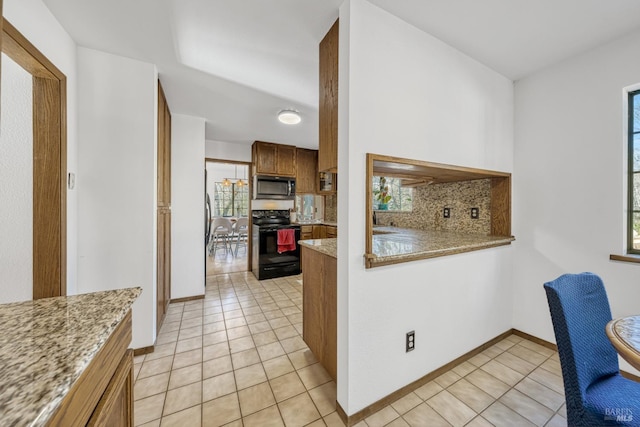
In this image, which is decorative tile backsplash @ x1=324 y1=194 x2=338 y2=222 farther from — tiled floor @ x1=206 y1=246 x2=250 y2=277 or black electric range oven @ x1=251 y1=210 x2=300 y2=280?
tiled floor @ x1=206 y1=246 x2=250 y2=277

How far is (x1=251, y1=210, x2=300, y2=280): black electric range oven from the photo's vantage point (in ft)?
13.4

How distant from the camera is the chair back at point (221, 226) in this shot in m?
6.14

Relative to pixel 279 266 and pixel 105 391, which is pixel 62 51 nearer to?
pixel 105 391

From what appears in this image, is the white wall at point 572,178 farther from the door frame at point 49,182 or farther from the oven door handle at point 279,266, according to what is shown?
the door frame at point 49,182

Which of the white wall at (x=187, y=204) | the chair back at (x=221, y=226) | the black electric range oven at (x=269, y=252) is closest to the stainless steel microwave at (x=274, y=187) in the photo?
the black electric range oven at (x=269, y=252)

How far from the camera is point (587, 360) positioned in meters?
1.01

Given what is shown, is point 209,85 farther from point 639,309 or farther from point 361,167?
point 639,309

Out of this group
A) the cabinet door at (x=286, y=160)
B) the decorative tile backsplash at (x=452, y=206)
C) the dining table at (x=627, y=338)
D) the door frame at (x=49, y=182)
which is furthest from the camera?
the cabinet door at (x=286, y=160)

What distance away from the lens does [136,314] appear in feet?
6.56

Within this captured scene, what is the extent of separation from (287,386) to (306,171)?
3.78 meters

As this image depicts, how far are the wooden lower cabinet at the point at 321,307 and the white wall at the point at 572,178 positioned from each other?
187 cm

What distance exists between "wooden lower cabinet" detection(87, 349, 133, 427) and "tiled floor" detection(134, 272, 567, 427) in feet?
2.18

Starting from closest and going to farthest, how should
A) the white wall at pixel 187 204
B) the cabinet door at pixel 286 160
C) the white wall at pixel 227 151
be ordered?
the white wall at pixel 187 204
the white wall at pixel 227 151
the cabinet door at pixel 286 160

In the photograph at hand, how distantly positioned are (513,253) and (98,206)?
11.7ft
